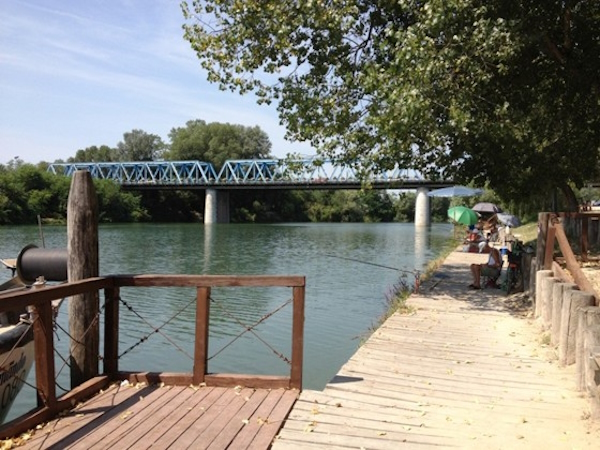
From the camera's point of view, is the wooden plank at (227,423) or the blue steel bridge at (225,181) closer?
the wooden plank at (227,423)

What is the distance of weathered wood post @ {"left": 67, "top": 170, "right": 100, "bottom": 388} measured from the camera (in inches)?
243

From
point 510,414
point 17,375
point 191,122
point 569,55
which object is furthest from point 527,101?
point 191,122

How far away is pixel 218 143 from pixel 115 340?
104776 mm

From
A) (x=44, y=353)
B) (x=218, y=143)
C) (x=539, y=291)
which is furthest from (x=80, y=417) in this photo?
(x=218, y=143)

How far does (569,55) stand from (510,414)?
9.24 meters

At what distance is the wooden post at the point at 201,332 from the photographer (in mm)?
5832

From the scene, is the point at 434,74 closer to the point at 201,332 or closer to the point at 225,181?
the point at 201,332

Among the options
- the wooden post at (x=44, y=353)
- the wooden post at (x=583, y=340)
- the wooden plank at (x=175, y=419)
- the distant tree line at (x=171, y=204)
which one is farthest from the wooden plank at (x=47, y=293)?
the distant tree line at (x=171, y=204)

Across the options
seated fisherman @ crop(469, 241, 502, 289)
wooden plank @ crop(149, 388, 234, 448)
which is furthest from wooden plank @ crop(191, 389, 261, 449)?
seated fisherman @ crop(469, 241, 502, 289)

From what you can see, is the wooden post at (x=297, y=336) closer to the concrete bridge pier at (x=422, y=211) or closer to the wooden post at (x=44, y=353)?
the wooden post at (x=44, y=353)

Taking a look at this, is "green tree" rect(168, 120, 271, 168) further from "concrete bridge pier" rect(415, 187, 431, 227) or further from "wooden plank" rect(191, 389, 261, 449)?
"wooden plank" rect(191, 389, 261, 449)

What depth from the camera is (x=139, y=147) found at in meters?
120

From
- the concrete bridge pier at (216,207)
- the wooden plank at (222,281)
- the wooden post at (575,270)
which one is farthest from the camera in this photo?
the concrete bridge pier at (216,207)

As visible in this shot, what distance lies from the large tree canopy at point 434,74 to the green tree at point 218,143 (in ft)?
310
